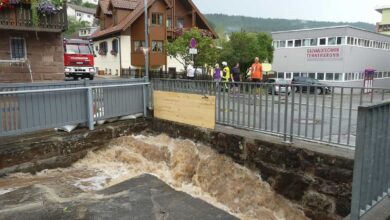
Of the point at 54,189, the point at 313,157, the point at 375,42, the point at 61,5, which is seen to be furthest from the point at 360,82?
the point at 54,189

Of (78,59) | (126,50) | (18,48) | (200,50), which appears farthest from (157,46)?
(18,48)

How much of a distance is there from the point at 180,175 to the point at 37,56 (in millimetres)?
13790

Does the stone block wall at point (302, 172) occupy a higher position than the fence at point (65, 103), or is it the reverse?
the fence at point (65, 103)

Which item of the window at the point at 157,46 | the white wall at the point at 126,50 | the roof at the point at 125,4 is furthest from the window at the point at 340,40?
the white wall at the point at 126,50

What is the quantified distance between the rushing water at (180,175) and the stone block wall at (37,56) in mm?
10714

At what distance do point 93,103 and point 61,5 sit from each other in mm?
9518

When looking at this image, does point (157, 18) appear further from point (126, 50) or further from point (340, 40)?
point (340, 40)

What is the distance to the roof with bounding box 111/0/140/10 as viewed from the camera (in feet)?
111

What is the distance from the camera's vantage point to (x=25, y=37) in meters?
17.3

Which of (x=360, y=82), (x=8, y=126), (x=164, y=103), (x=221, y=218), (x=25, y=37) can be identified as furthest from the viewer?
(x=360, y=82)

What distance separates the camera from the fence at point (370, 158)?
117 inches

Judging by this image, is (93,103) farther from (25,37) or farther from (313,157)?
(25,37)

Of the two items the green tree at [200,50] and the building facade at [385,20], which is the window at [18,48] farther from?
the building facade at [385,20]

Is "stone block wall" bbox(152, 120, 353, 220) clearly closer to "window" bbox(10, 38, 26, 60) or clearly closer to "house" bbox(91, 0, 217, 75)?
"window" bbox(10, 38, 26, 60)
